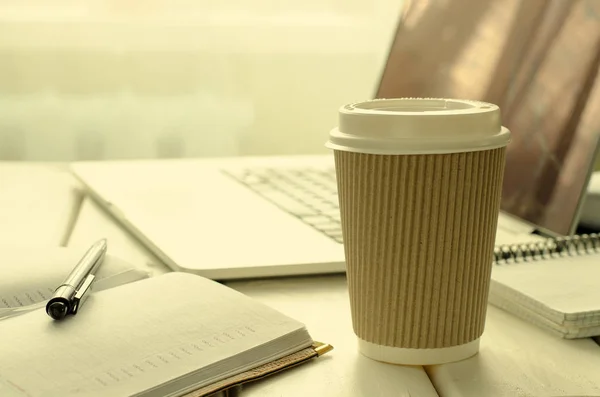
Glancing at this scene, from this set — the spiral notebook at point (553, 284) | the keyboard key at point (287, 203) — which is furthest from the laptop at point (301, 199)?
the spiral notebook at point (553, 284)

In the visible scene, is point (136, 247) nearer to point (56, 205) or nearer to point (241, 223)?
point (241, 223)

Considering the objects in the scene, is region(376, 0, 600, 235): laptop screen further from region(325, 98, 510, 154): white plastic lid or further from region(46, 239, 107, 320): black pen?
region(46, 239, 107, 320): black pen

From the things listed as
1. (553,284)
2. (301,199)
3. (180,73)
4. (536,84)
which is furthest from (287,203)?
(180,73)

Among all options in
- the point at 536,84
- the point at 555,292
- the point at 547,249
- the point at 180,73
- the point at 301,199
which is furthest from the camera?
the point at 180,73

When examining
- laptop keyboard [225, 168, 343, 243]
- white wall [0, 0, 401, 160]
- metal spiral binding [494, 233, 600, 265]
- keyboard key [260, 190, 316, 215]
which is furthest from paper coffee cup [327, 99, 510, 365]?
white wall [0, 0, 401, 160]

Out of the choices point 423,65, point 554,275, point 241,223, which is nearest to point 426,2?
point 423,65

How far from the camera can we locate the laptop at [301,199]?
776 mm

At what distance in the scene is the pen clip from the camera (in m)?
0.60

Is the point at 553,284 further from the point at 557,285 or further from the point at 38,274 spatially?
the point at 38,274

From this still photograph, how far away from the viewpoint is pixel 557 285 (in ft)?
2.08

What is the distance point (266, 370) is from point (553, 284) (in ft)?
0.79

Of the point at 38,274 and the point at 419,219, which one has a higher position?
the point at 419,219

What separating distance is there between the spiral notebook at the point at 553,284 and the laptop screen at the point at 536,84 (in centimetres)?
11

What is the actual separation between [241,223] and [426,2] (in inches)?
18.9
